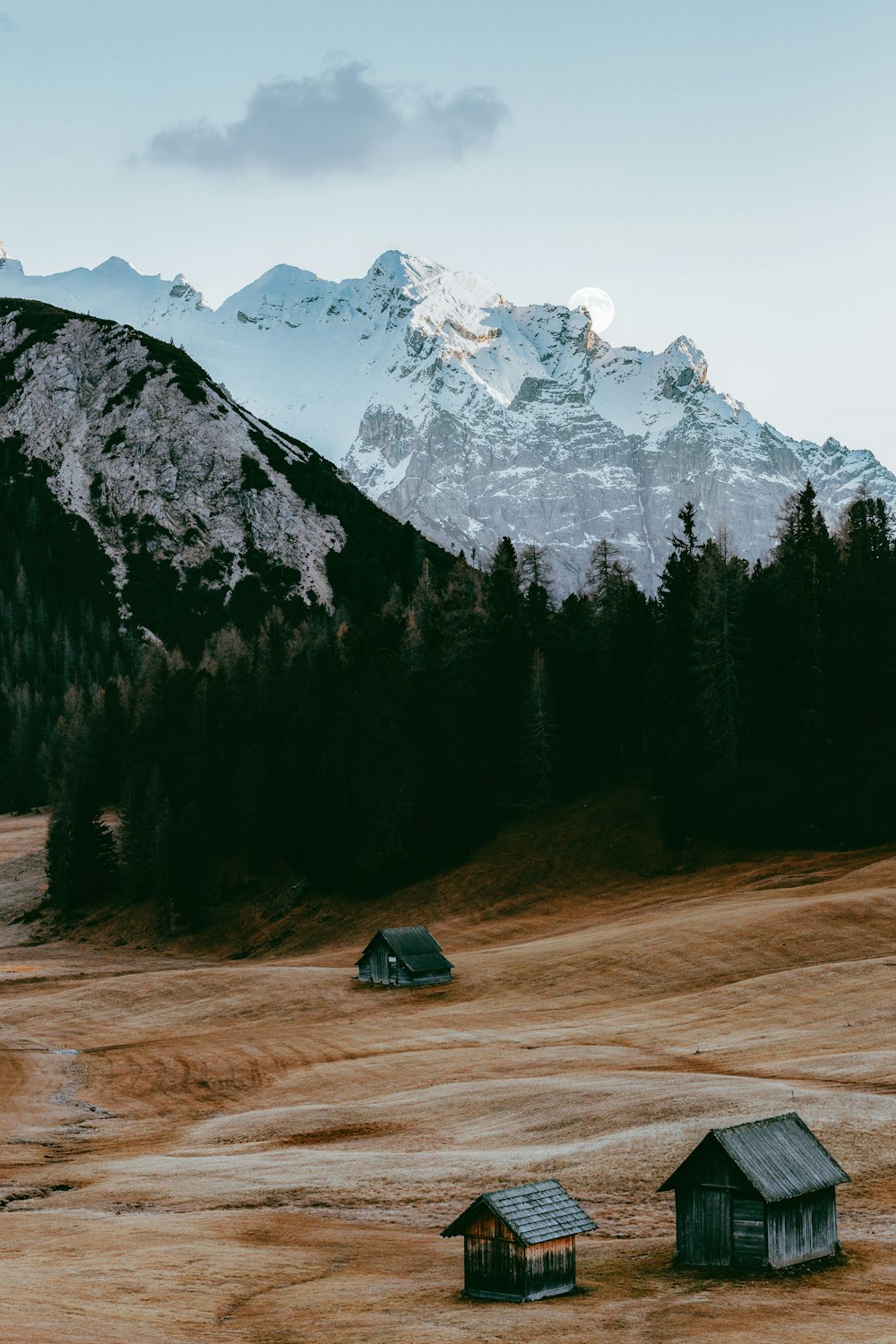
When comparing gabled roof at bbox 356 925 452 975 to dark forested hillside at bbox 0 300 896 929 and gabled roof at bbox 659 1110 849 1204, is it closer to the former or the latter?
dark forested hillside at bbox 0 300 896 929

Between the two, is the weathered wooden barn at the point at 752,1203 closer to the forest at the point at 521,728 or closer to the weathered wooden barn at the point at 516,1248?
the weathered wooden barn at the point at 516,1248

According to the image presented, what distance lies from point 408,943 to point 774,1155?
162 ft

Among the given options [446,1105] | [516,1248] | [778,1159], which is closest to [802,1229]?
[778,1159]

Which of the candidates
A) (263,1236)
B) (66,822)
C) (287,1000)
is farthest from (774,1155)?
(66,822)

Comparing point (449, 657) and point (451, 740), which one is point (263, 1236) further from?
point (449, 657)

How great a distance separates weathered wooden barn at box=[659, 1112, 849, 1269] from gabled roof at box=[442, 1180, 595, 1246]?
2.45 m

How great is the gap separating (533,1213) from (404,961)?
4818cm

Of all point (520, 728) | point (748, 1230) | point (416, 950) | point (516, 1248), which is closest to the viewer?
point (516, 1248)

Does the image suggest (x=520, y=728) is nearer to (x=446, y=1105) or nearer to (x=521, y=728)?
(x=521, y=728)

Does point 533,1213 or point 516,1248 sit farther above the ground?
point 533,1213

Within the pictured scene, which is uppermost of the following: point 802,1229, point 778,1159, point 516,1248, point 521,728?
point 521,728

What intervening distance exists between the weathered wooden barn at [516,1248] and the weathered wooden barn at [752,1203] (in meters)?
2.81

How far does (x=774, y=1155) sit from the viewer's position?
29984mm

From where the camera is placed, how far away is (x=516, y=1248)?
92.8 feet
